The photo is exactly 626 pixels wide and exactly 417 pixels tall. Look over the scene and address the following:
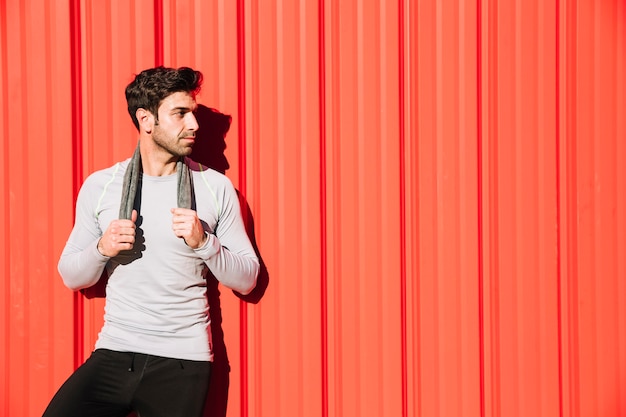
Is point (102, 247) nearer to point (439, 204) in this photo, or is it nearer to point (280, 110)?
point (280, 110)

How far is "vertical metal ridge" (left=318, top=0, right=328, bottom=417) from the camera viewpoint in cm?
264

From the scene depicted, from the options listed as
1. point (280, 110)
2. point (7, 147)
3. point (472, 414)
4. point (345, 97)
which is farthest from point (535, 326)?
point (7, 147)

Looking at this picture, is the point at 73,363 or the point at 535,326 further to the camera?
the point at 535,326

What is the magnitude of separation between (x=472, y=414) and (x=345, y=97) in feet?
5.27

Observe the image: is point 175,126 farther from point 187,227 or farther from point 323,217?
point 323,217

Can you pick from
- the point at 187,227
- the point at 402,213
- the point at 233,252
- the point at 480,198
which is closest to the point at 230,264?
the point at 233,252

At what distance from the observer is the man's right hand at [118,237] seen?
80.0 inches

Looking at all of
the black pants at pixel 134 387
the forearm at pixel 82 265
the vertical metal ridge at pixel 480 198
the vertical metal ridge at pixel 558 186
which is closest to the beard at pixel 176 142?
the forearm at pixel 82 265

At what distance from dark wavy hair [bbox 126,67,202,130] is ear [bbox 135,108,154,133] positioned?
0.01m

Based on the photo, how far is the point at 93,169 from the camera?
2.54 m

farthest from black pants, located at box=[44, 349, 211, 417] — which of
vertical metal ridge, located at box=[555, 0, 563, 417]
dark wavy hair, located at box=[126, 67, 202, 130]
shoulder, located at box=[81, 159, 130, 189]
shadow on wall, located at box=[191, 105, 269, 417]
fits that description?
vertical metal ridge, located at box=[555, 0, 563, 417]

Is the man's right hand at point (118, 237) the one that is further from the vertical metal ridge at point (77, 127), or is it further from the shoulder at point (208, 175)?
the vertical metal ridge at point (77, 127)

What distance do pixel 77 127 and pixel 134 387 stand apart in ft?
3.87

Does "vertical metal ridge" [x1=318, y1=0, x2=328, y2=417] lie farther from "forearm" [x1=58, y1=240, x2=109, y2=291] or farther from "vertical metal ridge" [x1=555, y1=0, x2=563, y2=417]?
"vertical metal ridge" [x1=555, y1=0, x2=563, y2=417]
